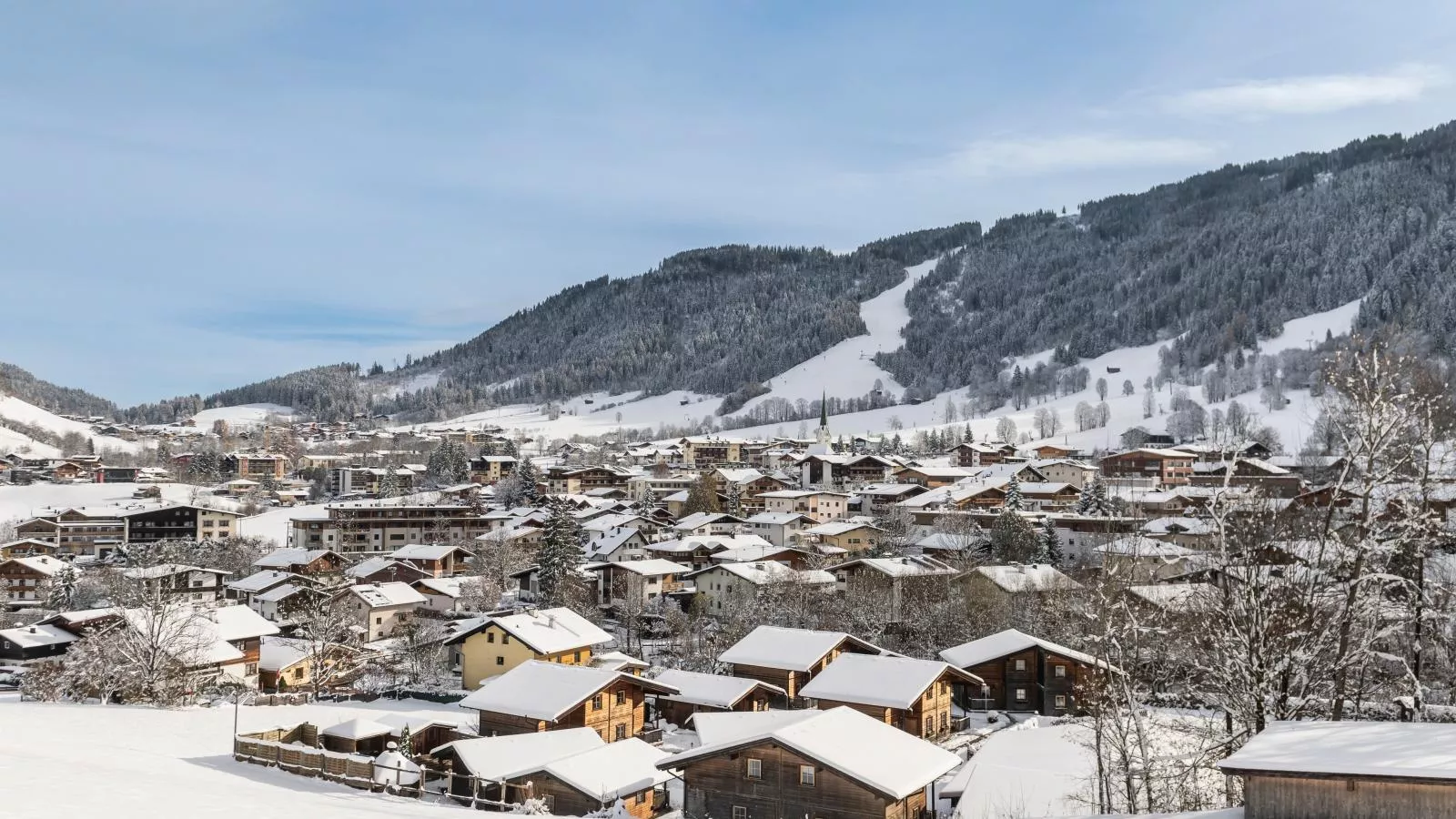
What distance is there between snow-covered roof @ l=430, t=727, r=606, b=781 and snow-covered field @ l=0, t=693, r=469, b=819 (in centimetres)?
390

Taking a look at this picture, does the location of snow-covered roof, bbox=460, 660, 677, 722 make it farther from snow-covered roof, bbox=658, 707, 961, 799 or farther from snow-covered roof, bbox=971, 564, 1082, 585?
snow-covered roof, bbox=971, 564, 1082, 585

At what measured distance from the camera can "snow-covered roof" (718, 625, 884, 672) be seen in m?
28.9

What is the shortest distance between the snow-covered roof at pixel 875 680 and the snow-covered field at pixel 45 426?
134m

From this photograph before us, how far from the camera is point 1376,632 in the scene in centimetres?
1105

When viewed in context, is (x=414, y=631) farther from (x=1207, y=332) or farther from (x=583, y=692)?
(x=1207, y=332)

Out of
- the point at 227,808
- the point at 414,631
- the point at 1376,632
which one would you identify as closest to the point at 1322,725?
the point at 1376,632

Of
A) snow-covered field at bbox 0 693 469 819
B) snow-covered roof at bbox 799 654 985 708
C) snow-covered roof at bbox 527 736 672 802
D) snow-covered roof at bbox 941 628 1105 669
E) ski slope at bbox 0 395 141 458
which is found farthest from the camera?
ski slope at bbox 0 395 141 458

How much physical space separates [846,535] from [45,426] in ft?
494

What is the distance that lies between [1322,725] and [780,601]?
1207 inches

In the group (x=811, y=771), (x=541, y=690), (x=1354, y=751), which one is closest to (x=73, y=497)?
(x=541, y=690)

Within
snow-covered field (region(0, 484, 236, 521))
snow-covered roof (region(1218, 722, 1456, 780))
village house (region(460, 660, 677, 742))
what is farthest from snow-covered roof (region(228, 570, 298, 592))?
snow-covered roof (region(1218, 722, 1456, 780))

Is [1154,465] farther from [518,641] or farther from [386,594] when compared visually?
[518,641]

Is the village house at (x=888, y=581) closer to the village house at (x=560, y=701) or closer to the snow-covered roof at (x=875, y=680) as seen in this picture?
the snow-covered roof at (x=875, y=680)

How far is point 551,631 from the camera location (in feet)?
104
